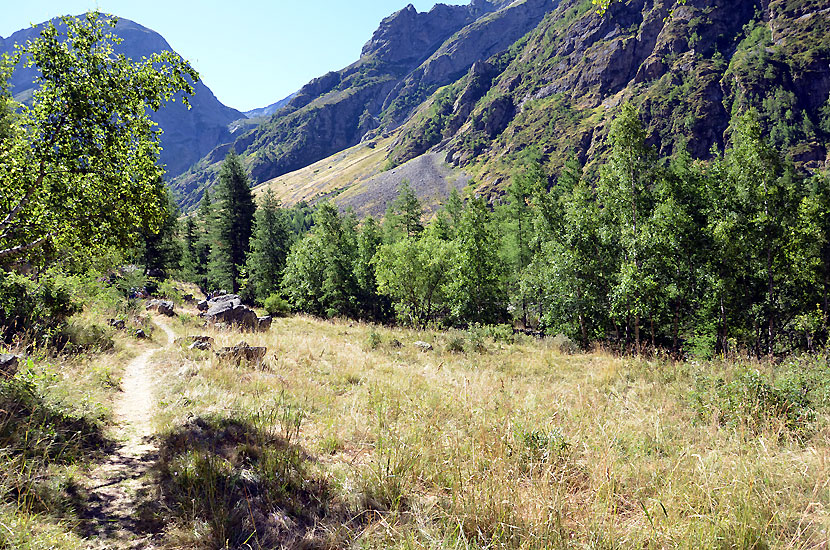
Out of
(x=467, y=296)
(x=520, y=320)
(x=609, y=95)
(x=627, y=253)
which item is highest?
(x=609, y=95)

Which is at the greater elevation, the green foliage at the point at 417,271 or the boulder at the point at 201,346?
the boulder at the point at 201,346

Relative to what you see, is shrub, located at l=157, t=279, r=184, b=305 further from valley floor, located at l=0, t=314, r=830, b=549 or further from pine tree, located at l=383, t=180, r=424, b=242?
valley floor, located at l=0, t=314, r=830, b=549

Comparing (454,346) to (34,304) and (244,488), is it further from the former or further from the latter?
(34,304)

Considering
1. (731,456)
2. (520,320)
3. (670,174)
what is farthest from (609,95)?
(731,456)

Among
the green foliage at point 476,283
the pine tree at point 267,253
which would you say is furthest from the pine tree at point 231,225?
the green foliage at point 476,283

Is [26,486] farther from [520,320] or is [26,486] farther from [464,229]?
[520,320]

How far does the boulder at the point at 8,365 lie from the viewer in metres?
5.58

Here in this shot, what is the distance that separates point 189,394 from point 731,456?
8.86m

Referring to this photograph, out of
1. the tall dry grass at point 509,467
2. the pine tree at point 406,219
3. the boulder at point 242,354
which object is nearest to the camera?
the tall dry grass at point 509,467

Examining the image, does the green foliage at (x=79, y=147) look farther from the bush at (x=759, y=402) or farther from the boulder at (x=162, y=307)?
the boulder at (x=162, y=307)

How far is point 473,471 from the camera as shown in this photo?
3.96 m

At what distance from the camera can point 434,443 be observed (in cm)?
464

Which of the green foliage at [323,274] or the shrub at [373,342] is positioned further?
the green foliage at [323,274]

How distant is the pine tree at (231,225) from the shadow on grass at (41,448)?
4074cm
